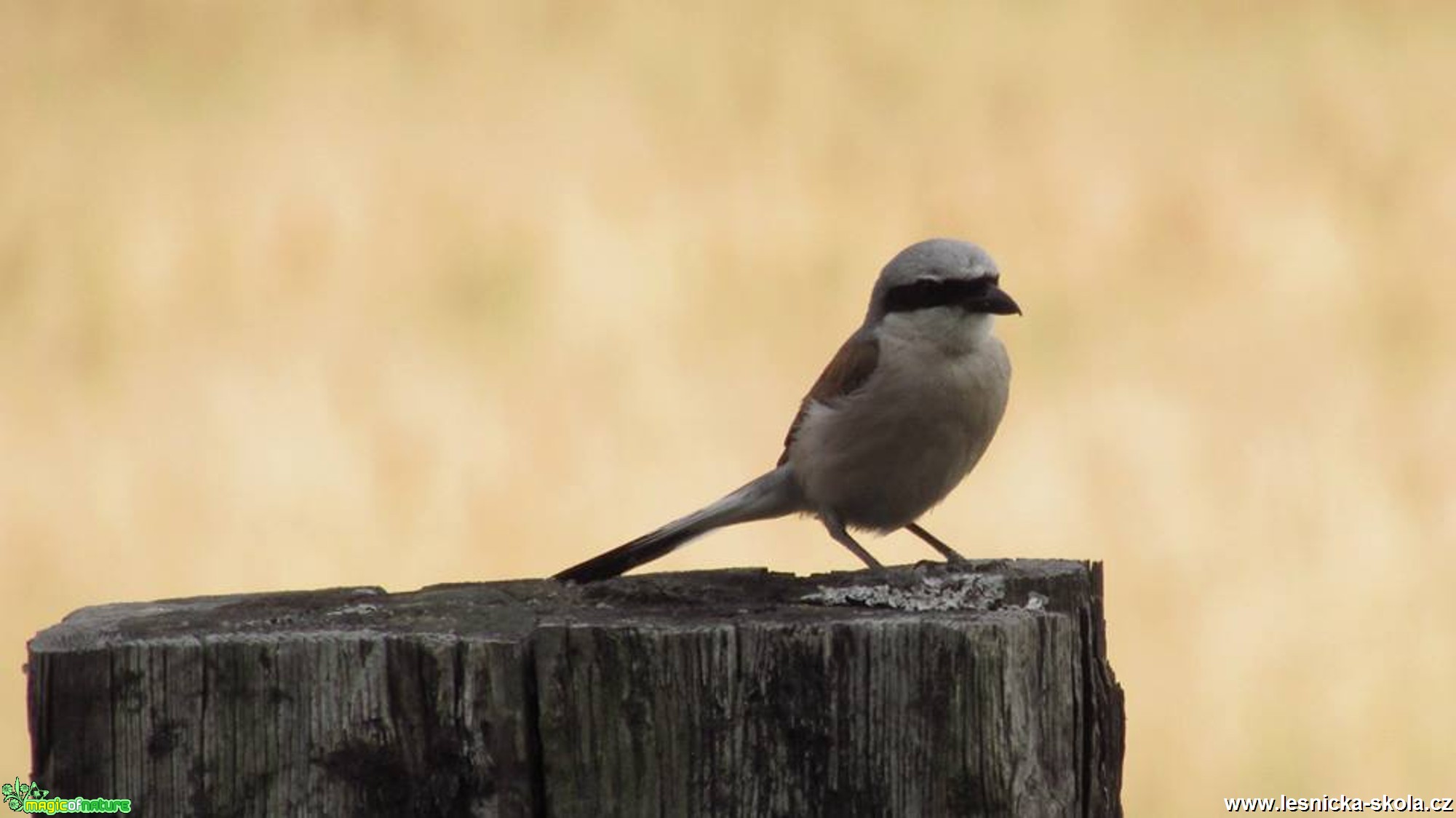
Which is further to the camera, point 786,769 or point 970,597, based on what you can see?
point 970,597

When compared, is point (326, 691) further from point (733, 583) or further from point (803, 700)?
point (733, 583)

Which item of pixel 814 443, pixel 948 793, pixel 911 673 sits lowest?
pixel 948 793

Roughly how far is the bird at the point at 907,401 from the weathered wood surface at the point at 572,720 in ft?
6.52

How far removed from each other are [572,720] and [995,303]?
2322 mm

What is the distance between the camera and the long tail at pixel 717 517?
448 cm

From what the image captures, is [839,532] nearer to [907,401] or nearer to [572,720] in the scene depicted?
[907,401]

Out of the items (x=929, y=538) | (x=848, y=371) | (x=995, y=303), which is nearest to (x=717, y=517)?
(x=848, y=371)

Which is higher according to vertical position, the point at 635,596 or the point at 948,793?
the point at 635,596

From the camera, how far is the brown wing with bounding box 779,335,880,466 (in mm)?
4867

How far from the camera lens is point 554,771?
2592mm

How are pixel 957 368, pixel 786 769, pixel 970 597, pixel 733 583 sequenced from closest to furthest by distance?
pixel 786 769
pixel 970 597
pixel 733 583
pixel 957 368

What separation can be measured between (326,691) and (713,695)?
52 cm

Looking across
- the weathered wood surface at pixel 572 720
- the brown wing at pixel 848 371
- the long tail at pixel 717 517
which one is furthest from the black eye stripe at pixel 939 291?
the weathered wood surface at pixel 572 720

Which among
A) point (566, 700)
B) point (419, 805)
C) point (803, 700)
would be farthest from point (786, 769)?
point (419, 805)
